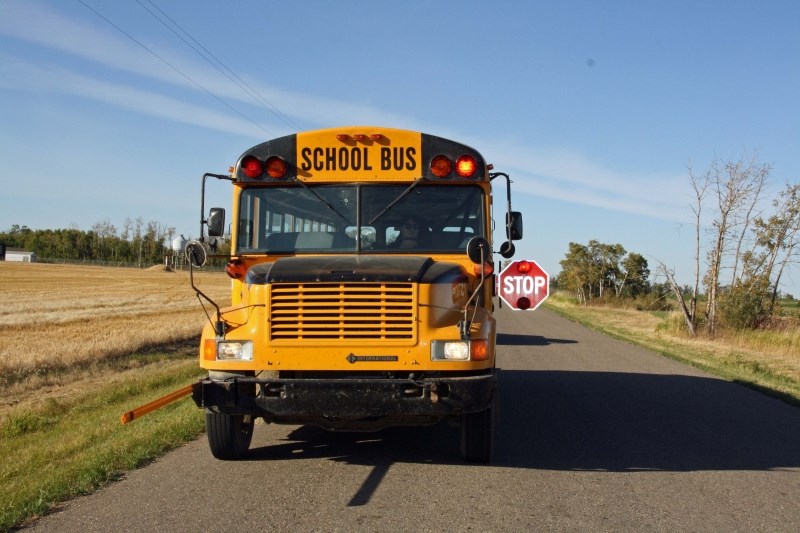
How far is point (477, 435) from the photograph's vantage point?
6359mm

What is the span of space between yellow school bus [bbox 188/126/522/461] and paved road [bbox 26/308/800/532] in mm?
451

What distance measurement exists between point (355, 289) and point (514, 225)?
2.13 meters

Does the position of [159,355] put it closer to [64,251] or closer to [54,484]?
[54,484]

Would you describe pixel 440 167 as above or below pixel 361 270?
above

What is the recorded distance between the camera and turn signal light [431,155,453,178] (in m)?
6.98

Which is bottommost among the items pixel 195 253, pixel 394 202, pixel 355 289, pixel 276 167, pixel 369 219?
pixel 355 289

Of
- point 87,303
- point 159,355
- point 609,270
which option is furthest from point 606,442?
point 609,270

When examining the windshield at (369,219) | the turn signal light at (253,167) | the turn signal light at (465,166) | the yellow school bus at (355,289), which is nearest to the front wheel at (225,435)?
the yellow school bus at (355,289)

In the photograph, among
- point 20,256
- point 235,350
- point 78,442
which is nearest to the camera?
point 235,350

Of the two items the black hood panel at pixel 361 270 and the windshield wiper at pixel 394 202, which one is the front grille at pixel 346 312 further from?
the windshield wiper at pixel 394 202

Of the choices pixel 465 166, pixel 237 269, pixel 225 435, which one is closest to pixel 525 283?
pixel 465 166

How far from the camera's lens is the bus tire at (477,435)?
20.7 ft

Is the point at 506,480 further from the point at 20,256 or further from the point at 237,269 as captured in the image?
the point at 20,256

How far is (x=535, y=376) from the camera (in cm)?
1305
